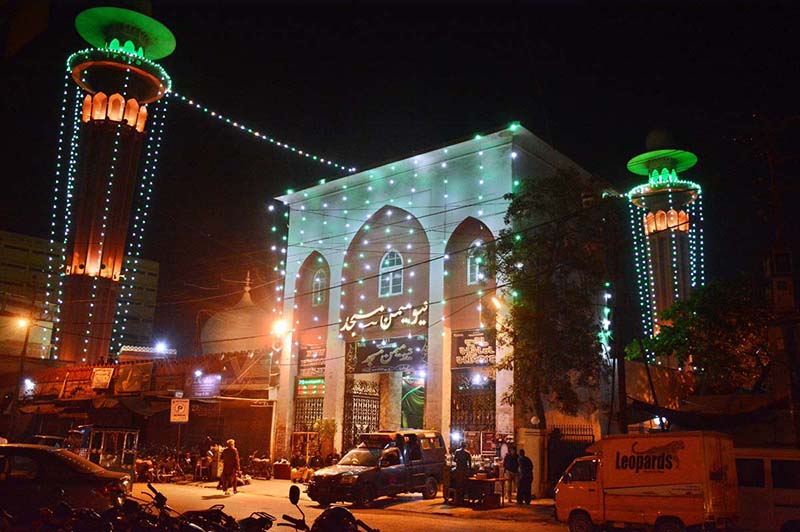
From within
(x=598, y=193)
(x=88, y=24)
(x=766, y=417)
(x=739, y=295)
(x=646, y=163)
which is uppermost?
(x=88, y=24)

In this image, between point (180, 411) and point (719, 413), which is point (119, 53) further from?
point (719, 413)

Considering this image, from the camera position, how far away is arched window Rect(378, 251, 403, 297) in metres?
26.3

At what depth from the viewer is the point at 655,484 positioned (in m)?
11.9

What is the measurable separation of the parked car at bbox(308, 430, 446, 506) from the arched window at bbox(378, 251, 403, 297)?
25.4 ft

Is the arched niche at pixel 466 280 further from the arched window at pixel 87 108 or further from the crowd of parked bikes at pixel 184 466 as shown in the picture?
the arched window at pixel 87 108

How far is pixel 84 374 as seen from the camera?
32750 millimetres

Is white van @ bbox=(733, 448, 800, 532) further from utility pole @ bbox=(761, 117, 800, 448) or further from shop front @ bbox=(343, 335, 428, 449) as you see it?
shop front @ bbox=(343, 335, 428, 449)

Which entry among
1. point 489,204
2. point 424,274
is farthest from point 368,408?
point 489,204

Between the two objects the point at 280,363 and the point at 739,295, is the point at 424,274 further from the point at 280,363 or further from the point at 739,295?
the point at 739,295

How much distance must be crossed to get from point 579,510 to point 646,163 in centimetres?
2899

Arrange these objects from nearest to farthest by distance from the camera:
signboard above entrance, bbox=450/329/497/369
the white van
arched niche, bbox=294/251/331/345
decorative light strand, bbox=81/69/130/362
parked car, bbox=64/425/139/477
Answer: the white van → parked car, bbox=64/425/139/477 → signboard above entrance, bbox=450/329/497/369 → arched niche, bbox=294/251/331/345 → decorative light strand, bbox=81/69/130/362

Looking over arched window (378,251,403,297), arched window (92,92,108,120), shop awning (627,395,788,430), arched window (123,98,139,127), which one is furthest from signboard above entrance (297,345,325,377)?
arched window (92,92,108,120)

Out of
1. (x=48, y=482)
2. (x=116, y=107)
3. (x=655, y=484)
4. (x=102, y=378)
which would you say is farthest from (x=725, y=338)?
(x=116, y=107)

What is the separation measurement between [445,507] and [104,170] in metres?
30.2
